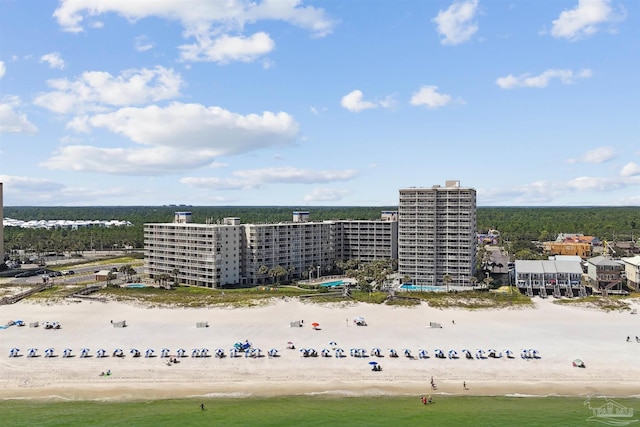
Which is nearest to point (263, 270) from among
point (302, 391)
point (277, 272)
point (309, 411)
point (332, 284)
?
point (277, 272)

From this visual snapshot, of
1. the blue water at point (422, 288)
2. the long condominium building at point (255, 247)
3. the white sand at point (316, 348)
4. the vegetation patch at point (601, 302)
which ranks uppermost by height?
the long condominium building at point (255, 247)

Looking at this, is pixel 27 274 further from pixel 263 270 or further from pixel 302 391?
pixel 302 391

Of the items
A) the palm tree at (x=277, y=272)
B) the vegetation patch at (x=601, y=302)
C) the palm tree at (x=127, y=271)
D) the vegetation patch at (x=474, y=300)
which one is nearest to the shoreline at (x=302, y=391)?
Answer: the vegetation patch at (x=474, y=300)

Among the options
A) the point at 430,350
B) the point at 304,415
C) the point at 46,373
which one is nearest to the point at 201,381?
the point at 304,415

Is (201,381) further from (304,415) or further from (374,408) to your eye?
(374,408)

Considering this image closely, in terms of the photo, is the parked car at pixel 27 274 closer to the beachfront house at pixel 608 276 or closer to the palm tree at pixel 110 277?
the palm tree at pixel 110 277

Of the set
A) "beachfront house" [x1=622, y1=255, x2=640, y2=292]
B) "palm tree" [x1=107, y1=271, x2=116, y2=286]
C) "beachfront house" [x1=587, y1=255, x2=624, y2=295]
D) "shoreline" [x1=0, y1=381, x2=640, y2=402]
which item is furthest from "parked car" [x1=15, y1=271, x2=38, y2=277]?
"beachfront house" [x1=622, y1=255, x2=640, y2=292]
